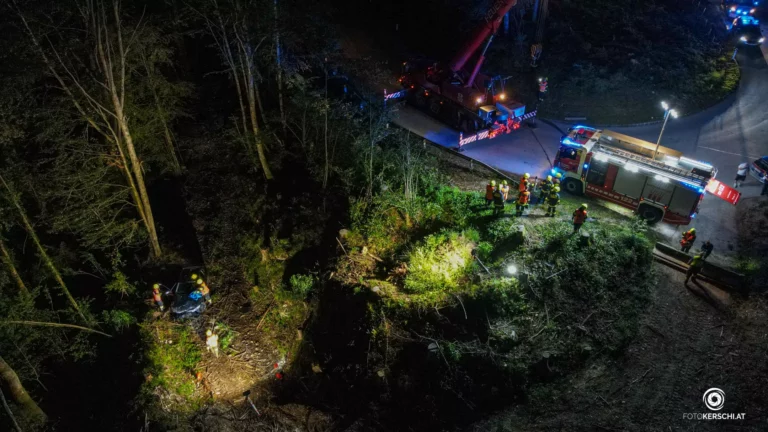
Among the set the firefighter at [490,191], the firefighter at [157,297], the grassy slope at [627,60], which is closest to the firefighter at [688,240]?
the firefighter at [490,191]

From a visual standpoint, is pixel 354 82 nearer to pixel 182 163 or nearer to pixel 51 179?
pixel 182 163

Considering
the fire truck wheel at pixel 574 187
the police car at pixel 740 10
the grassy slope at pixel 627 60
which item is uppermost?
the police car at pixel 740 10

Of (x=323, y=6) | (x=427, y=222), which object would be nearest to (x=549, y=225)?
(x=427, y=222)

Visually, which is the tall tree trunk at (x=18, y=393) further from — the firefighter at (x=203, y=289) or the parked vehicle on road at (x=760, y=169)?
the parked vehicle on road at (x=760, y=169)

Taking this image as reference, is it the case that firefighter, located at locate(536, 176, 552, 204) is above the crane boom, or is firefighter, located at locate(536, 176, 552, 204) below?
below

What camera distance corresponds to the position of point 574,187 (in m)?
17.8

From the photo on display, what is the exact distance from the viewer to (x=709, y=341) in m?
12.0

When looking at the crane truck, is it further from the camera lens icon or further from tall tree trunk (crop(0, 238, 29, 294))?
tall tree trunk (crop(0, 238, 29, 294))

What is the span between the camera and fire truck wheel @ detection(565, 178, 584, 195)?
17.6 metres

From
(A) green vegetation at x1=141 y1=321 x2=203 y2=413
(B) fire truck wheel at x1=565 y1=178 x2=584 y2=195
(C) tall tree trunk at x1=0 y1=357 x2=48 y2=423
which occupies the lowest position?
(A) green vegetation at x1=141 y1=321 x2=203 y2=413

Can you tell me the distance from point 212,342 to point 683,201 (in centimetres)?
1646

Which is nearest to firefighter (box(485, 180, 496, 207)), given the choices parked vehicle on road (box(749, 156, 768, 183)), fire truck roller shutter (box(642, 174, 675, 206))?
fire truck roller shutter (box(642, 174, 675, 206))

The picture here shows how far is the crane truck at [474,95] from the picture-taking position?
2017cm

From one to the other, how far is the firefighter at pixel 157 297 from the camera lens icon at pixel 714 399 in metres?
15.5
